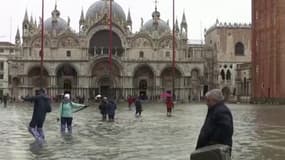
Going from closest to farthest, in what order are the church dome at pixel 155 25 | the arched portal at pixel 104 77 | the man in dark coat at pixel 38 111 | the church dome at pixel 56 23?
the man in dark coat at pixel 38 111
the arched portal at pixel 104 77
the church dome at pixel 56 23
the church dome at pixel 155 25

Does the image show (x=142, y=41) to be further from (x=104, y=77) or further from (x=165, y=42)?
(x=104, y=77)

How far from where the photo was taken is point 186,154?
13.9m

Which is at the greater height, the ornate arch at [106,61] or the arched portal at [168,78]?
the ornate arch at [106,61]

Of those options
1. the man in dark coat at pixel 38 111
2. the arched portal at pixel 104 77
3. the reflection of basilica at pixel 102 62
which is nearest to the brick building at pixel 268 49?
the reflection of basilica at pixel 102 62

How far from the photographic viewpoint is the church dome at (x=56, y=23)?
94375mm

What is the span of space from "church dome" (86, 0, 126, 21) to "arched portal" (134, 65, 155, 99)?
9.62 metres

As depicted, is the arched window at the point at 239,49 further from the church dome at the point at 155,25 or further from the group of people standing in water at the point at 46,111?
the group of people standing in water at the point at 46,111

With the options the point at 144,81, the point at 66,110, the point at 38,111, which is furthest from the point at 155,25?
the point at 38,111

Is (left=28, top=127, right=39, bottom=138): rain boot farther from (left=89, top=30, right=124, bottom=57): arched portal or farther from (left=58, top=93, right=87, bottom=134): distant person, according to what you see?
(left=89, top=30, right=124, bottom=57): arched portal

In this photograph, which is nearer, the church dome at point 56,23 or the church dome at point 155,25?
the church dome at point 56,23

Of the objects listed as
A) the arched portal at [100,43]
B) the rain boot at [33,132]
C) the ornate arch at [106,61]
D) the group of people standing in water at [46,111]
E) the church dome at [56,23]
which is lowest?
the rain boot at [33,132]

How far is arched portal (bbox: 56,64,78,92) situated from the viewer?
286ft

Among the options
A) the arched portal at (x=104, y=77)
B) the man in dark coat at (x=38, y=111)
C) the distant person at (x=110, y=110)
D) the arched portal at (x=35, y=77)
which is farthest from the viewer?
the arched portal at (x=104, y=77)

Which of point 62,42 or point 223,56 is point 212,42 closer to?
point 223,56
